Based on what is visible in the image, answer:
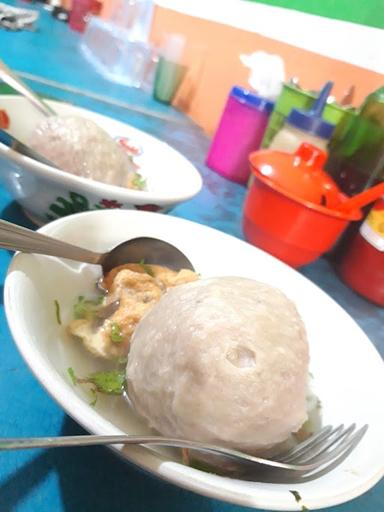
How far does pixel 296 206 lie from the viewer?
0.74m

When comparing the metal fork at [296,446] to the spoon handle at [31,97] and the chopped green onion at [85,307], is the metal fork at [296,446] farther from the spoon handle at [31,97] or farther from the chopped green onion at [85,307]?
the spoon handle at [31,97]

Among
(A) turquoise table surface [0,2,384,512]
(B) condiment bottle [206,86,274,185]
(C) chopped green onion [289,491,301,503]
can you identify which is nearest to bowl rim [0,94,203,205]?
(A) turquoise table surface [0,2,384,512]

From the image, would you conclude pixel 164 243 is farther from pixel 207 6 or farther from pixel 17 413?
pixel 207 6

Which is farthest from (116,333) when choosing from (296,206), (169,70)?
(169,70)

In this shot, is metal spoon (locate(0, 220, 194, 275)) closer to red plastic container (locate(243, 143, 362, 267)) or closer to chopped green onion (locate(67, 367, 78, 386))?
chopped green onion (locate(67, 367, 78, 386))

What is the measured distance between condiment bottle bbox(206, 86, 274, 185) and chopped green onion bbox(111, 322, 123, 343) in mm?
816

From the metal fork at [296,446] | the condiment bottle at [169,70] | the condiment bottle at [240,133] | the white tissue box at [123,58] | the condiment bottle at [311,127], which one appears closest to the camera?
the metal fork at [296,446]

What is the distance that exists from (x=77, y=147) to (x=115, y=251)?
0.18 metres

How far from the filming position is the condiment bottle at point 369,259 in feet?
2.60

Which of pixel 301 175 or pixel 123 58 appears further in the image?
pixel 123 58

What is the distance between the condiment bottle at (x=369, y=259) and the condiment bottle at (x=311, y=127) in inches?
9.0

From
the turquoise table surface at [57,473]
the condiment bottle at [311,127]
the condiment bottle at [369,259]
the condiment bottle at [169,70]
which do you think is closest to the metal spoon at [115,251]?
the turquoise table surface at [57,473]

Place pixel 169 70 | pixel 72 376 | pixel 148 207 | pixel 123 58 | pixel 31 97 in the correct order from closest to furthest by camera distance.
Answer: pixel 72 376 < pixel 148 207 < pixel 31 97 < pixel 169 70 < pixel 123 58

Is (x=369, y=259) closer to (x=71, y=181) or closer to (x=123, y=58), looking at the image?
(x=71, y=181)
